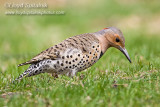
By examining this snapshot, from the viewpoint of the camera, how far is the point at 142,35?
12.1m

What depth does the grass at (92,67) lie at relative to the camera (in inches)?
196

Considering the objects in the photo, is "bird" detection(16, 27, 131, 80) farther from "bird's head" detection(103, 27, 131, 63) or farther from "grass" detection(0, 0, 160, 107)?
"bird's head" detection(103, 27, 131, 63)

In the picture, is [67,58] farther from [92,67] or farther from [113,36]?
[92,67]

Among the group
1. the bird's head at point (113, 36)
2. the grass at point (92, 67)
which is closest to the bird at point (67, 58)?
the grass at point (92, 67)

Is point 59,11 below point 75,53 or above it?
above

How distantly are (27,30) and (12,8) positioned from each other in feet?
6.47

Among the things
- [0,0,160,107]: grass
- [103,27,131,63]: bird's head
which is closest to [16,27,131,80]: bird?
[0,0,160,107]: grass

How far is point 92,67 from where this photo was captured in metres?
7.58

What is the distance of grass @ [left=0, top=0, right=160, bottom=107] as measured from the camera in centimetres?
499

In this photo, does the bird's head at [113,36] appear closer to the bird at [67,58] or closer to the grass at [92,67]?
the bird at [67,58]

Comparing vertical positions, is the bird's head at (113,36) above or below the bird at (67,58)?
above

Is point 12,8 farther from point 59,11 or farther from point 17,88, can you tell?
point 17,88

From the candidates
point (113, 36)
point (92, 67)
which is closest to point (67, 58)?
point (113, 36)

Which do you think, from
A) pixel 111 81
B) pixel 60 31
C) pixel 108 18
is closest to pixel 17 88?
pixel 111 81
